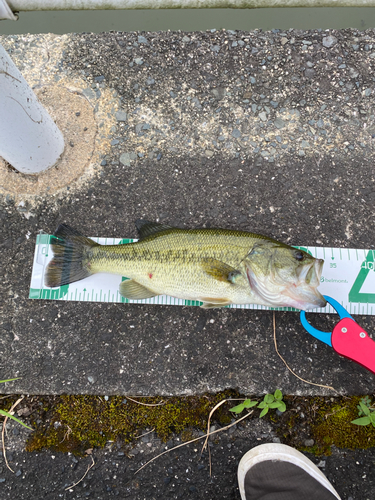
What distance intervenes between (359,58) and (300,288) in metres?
2.95

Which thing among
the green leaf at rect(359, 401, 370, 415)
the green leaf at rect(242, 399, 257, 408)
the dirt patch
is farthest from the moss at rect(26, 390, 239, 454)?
the dirt patch

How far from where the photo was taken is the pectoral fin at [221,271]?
279 cm

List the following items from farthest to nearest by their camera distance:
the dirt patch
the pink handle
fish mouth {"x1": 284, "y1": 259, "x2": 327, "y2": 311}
Result: the dirt patch < the pink handle < fish mouth {"x1": 284, "y1": 259, "x2": 327, "y2": 311}

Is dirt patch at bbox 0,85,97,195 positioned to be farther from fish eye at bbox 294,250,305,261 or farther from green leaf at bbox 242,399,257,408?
green leaf at bbox 242,399,257,408

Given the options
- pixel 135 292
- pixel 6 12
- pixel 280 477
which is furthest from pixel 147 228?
pixel 6 12

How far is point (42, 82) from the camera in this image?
3.60m

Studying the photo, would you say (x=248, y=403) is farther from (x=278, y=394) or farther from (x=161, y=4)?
(x=161, y=4)

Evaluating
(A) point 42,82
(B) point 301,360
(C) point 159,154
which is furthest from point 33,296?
(B) point 301,360

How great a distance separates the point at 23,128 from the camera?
107 inches

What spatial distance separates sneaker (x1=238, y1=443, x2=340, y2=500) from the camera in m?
2.90

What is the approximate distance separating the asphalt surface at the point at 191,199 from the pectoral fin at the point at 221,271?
1.97 ft

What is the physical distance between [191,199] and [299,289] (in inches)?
58.3

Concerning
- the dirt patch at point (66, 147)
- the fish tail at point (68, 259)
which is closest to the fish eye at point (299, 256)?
the fish tail at point (68, 259)

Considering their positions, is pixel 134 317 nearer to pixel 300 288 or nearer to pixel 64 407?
pixel 64 407
